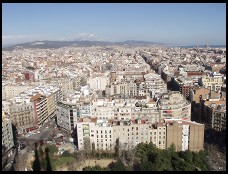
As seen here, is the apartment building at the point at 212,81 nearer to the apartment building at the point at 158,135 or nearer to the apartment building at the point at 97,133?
the apartment building at the point at 158,135

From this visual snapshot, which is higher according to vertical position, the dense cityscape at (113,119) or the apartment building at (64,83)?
the apartment building at (64,83)

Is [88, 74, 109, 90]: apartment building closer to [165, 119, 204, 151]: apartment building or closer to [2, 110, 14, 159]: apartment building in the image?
[2, 110, 14, 159]: apartment building

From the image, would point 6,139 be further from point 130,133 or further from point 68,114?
point 130,133

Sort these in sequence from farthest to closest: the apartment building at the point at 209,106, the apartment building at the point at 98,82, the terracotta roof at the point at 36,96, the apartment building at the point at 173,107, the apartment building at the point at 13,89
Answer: the apartment building at the point at 98,82
the apartment building at the point at 13,89
the terracotta roof at the point at 36,96
the apartment building at the point at 209,106
the apartment building at the point at 173,107

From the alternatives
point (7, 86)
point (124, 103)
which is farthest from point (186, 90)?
point (7, 86)

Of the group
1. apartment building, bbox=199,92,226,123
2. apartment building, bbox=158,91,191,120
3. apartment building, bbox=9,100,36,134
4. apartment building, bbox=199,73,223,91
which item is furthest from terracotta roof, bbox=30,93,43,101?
apartment building, bbox=199,73,223,91

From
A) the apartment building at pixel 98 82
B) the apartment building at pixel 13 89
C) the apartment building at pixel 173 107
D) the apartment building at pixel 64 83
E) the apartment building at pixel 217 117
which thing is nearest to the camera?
the apartment building at pixel 217 117

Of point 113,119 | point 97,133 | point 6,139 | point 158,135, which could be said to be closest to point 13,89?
point 6,139

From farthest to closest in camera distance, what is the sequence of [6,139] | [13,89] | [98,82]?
[98,82]
[13,89]
[6,139]

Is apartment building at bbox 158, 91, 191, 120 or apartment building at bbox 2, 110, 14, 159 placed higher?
apartment building at bbox 158, 91, 191, 120

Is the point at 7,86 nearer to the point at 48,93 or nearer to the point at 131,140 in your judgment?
the point at 48,93

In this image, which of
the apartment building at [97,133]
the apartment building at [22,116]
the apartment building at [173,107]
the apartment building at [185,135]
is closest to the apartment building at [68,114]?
the apartment building at [22,116]
